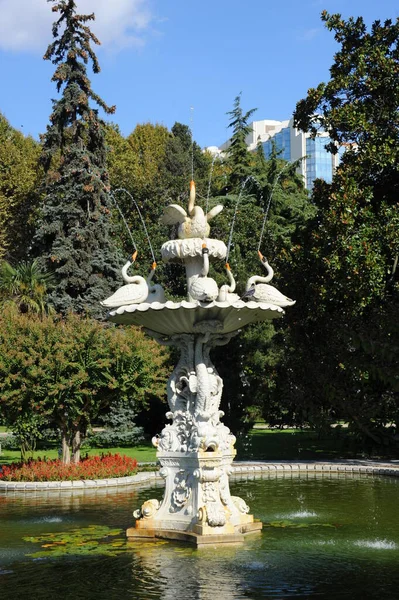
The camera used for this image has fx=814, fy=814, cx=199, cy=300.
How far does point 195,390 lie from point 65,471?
7249 mm

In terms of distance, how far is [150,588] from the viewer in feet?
26.8

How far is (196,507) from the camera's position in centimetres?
1079

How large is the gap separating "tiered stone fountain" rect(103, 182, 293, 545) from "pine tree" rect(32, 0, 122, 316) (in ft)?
73.2


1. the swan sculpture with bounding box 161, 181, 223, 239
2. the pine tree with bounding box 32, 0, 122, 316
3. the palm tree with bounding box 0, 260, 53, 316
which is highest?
the pine tree with bounding box 32, 0, 122, 316

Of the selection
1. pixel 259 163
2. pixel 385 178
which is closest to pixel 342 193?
pixel 385 178

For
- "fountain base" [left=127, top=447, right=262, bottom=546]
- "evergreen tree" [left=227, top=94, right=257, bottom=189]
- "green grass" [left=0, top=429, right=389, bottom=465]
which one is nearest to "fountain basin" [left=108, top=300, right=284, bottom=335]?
"fountain base" [left=127, top=447, right=262, bottom=546]

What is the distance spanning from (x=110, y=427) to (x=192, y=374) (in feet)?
63.2

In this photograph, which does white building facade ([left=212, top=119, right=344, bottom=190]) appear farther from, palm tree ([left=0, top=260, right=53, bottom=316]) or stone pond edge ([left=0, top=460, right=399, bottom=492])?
stone pond edge ([left=0, top=460, right=399, bottom=492])

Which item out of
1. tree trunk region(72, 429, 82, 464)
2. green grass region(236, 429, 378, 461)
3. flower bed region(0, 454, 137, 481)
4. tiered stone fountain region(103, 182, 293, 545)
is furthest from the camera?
green grass region(236, 429, 378, 461)

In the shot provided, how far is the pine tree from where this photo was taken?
113 feet

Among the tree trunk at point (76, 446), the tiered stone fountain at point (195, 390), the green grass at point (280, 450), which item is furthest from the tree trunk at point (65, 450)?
the tiered stone fountain at point (195, 390)

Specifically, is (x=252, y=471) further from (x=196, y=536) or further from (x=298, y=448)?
(x=196, y=536)

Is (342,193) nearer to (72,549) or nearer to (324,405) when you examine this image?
(324,405)

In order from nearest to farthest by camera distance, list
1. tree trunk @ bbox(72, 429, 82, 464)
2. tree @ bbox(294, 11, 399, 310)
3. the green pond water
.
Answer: the green pond water < tree trunk @ bbox(72, 429, 82, 464) < tree @ bbox(294, 11, 399, 310)
